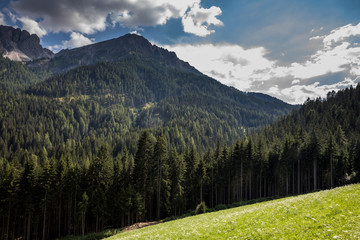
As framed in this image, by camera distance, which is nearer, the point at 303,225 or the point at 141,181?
the point at 303,225

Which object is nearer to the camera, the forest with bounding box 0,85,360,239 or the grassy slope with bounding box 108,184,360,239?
the grassy slope with bounding box 108,184,360,239

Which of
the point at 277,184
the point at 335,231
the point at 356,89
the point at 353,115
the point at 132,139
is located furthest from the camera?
the point at 132,139

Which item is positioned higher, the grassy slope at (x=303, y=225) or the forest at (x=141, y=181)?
the grassy slope at (x=303, y=225)

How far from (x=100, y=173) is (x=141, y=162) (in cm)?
1035

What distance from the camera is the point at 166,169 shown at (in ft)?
186

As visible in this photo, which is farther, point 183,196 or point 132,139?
point 132,139

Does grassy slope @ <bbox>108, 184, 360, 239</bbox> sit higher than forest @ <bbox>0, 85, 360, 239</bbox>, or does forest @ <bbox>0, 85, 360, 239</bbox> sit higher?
grassy slope @ <bbox>108, 184, 360, 239</bbox>

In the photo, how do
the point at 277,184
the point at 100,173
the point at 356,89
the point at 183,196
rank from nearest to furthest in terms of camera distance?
the point at 100,173 → the point at 183,196 → the point at 277,184 → the point at 356,89

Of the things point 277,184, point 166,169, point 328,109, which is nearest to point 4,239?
point 166,169

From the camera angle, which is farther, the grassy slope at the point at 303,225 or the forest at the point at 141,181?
the forest at the point at 141,181

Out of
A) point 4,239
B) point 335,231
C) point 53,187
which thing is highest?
point 335,231

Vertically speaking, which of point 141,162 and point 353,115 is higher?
point 353,115

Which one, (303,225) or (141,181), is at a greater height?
(303,225)

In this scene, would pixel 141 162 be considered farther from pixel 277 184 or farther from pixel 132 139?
pixel 132 139
